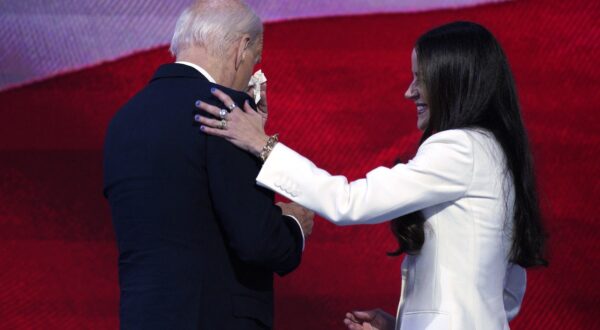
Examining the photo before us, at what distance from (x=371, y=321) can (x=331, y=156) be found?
98 centimetres

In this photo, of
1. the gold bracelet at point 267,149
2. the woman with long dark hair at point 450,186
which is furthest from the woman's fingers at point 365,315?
the gold bracelet at point 267,149

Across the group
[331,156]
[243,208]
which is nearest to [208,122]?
[243,208]

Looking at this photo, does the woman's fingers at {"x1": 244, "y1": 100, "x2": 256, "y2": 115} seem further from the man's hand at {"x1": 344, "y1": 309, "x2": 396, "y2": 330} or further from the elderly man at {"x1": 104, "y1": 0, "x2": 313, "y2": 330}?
the man's hand at {"x1": 344, "y1": 309, "x2": 396, "y2": 330}

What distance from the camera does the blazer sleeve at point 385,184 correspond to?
1.73 metres

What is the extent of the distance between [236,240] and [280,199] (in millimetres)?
1251

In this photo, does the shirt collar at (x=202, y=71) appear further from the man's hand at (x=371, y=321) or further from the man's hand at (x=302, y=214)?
the man's hand at (x=371, y=321)

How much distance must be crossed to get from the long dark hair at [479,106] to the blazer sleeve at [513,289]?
0.42 feet

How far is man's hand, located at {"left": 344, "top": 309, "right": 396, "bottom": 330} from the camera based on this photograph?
200 centimetres

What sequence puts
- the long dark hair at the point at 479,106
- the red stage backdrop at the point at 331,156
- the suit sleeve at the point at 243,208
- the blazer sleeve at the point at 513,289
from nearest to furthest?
1. the suit sleeve at the point at 243,208
2. the long dark hair at the point at 479,106
3. the blazer sleeve at the point at 513,289
4. the red stage backdrop at the point at 331,156

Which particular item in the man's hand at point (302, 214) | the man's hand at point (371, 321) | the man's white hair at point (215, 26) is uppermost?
the man's white hair at point (215, 26)

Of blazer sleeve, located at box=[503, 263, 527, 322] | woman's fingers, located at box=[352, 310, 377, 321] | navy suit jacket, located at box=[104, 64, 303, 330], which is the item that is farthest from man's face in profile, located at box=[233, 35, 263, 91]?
blazer sleeve, located at box=[503, 263, 527, 322]

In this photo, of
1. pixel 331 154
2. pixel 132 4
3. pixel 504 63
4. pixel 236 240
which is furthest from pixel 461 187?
pixel 132 4

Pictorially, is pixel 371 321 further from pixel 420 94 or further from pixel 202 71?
pixel 202 71

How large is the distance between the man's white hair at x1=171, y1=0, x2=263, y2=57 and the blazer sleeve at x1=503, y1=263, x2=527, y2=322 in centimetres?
76
